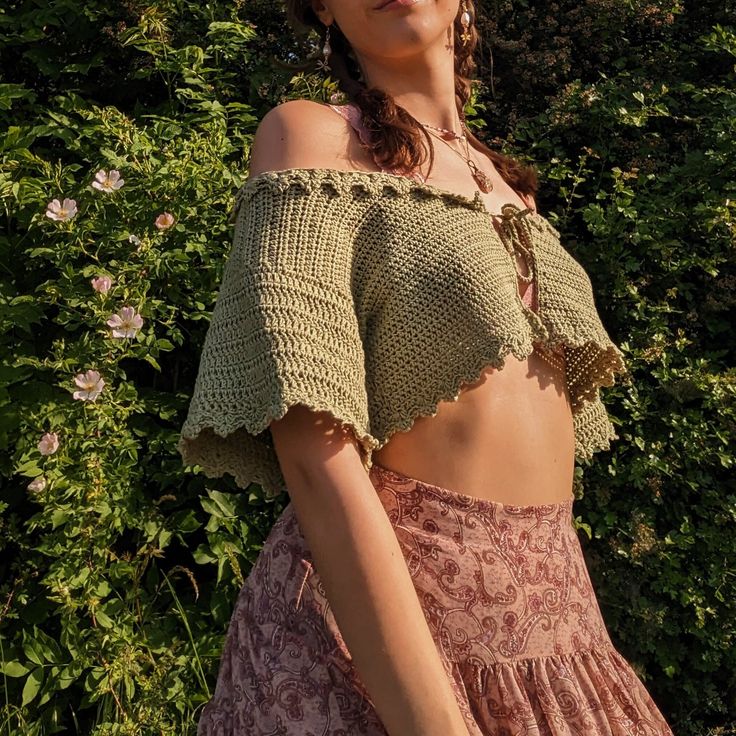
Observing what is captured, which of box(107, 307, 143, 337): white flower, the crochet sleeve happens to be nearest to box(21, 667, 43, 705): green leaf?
box(107, 307, 143, 337): white flower

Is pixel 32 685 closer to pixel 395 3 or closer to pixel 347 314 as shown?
pixel 347 314

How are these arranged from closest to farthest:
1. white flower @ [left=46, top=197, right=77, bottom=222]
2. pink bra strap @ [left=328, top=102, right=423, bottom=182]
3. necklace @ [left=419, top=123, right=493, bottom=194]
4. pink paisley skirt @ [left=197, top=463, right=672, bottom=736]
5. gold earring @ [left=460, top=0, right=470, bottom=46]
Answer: pink paisley skirt @ [left=197, top=463, right=672, bottom=736]
pink bra strap @ [left=328, top=102, right=423, bottom=182]
necklace @ [left=419, top=123, right=493, bottom=194]
gold earring @ [left=460, top=0, right=470, bottom=46]
white flower @ [left=46, top=197, right=77, bottom=222]

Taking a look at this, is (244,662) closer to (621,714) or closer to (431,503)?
(431,503)

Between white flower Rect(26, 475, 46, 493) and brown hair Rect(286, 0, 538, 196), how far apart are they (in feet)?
3.94

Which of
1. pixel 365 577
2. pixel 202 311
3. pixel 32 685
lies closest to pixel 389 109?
pixel 365 577

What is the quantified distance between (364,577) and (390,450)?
0.25m

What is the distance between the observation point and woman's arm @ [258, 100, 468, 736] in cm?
99

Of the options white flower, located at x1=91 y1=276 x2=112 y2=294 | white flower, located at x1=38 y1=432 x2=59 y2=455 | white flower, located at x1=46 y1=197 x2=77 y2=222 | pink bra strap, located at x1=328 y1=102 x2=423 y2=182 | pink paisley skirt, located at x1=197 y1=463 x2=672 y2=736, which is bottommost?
white flower, located at x1=38 y1=432 x2=59 y2=455

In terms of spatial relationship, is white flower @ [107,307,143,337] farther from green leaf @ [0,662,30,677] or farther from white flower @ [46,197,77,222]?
green leaf @ [0,662,30,677]

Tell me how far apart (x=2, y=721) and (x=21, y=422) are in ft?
2.51

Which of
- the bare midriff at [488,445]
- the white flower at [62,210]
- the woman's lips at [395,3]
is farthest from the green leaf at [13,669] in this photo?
the woman's lips at [395,3]

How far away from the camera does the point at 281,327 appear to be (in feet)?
3.51

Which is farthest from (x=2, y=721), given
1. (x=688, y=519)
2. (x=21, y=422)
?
(x=688, y=519)

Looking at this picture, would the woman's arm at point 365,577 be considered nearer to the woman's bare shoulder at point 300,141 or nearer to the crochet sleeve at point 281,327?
the crochet sleeve at point 281,327
